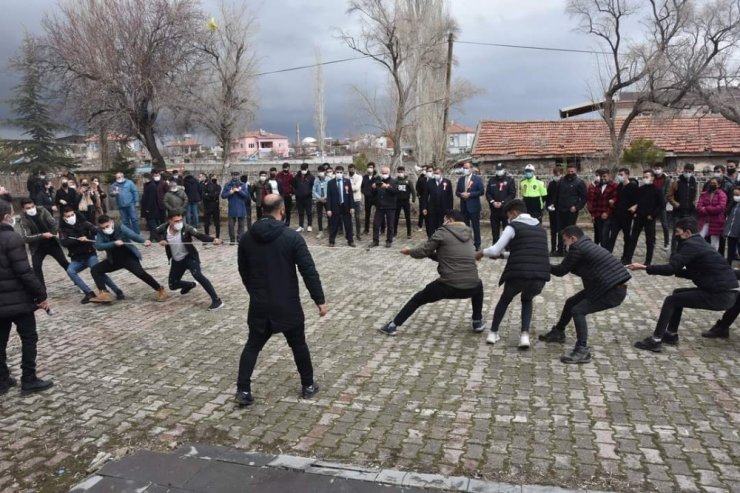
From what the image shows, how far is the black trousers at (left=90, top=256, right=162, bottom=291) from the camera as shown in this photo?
8.55m

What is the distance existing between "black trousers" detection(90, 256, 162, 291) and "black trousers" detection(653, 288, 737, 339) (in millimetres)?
7252

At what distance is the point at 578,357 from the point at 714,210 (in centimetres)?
618

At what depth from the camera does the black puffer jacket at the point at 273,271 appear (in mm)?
4770

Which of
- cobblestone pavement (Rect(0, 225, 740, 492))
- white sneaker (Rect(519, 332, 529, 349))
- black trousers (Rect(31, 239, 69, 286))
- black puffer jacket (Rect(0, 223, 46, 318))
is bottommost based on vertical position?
cobblestone pavement (Rect(0, 225, 740, 492))

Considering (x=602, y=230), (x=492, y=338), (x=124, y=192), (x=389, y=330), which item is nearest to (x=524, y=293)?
(x=492, y=338)

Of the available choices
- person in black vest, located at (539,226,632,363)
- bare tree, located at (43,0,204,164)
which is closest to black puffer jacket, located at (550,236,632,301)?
person in black vest, located at (539,226,632,363)

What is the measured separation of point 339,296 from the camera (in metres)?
8.91

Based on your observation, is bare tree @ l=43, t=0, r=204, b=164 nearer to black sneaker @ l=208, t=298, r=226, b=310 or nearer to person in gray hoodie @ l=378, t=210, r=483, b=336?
black sneaker @ l=208, t=298, r=226, b=310

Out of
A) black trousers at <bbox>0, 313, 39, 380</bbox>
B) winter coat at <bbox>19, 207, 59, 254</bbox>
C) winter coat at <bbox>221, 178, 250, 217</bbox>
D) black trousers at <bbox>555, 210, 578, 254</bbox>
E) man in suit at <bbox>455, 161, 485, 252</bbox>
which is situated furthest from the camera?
winter coat at <bbox>221, 178, 250, 217</bbox>

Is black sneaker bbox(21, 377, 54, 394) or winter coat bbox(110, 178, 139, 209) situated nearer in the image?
black sneaker bbox(21, 377, 54, 394)

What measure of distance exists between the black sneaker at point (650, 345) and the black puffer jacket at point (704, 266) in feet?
2.58

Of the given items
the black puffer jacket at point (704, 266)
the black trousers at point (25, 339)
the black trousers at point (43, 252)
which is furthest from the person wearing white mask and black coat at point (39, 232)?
the black puffer jacket at point (704, 266)

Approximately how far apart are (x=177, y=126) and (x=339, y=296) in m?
14.4

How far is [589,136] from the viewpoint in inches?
960
